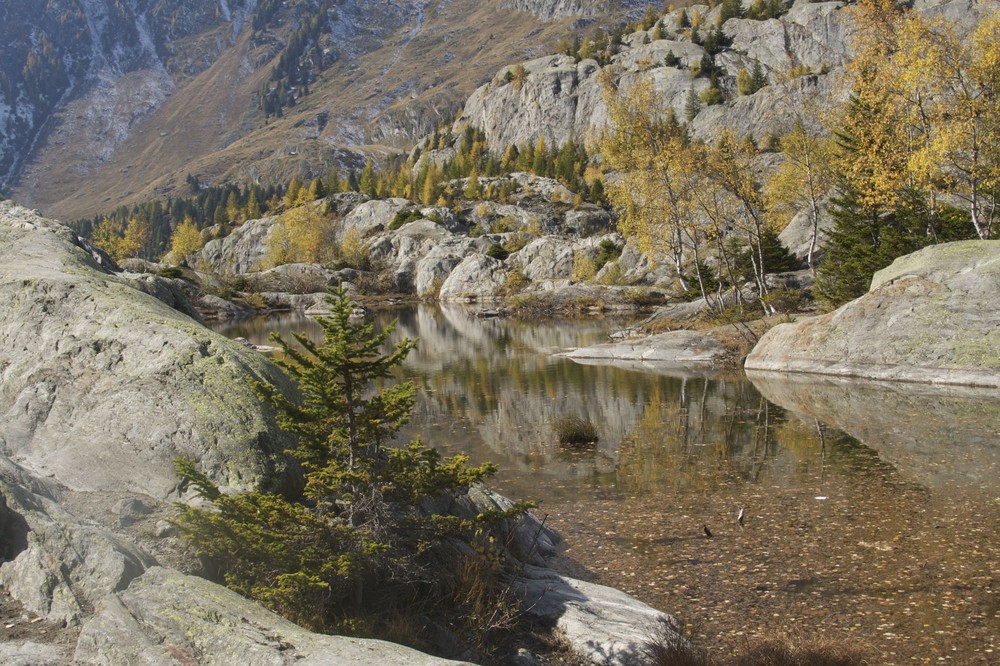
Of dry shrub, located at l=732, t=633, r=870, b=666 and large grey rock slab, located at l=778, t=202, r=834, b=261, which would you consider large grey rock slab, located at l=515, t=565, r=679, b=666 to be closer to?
dry shrub, located at l=732, t=633, r=870, b=666

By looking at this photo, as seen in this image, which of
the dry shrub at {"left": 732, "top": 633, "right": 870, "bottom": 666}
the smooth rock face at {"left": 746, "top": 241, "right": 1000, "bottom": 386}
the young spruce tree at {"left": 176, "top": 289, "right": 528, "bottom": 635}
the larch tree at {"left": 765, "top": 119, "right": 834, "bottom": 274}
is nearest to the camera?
the young spruce tree at {"left": 176, "top": 289, "right": 528, "bottom": 635}

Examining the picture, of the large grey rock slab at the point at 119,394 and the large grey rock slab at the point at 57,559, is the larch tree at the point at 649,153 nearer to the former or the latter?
the large grey rock slab at the point at 119,394

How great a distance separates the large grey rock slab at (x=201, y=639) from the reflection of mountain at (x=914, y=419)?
1381cm

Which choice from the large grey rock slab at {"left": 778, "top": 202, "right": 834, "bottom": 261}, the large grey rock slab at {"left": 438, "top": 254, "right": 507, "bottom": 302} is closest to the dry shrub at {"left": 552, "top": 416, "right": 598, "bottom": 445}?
the large grey rock slab at {"left": 778, "top": 202, "right": 834, "bottom": 261}

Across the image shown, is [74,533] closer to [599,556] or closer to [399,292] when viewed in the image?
[599,556]

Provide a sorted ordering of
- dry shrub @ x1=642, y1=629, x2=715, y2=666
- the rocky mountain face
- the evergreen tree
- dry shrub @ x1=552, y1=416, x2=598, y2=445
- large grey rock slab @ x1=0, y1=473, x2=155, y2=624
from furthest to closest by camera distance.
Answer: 1. the rocky mountain face
2. the evergreen tree
3. dry shrub @ x1=552, y1=416, x2=598, y2=445
4. dry shrub @ x1=642, y1=629, x2=715, y2=666
5. large grey rock slab @ x1=0, y1=473, x2=155, y2=624

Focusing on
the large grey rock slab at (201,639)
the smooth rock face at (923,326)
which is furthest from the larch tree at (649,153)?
the large grey rock slab at (201,639)

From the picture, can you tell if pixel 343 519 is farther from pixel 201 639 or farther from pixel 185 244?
pixel 185 244

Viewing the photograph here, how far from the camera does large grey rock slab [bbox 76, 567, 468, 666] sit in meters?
5.39

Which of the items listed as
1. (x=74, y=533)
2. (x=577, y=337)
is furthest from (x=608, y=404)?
(x=577, y=337)

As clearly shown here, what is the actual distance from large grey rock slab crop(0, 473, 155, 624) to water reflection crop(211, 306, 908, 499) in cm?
1057

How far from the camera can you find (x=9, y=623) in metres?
5.98

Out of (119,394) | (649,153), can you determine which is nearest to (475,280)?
(649,153)

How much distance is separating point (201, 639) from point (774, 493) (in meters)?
12.5
